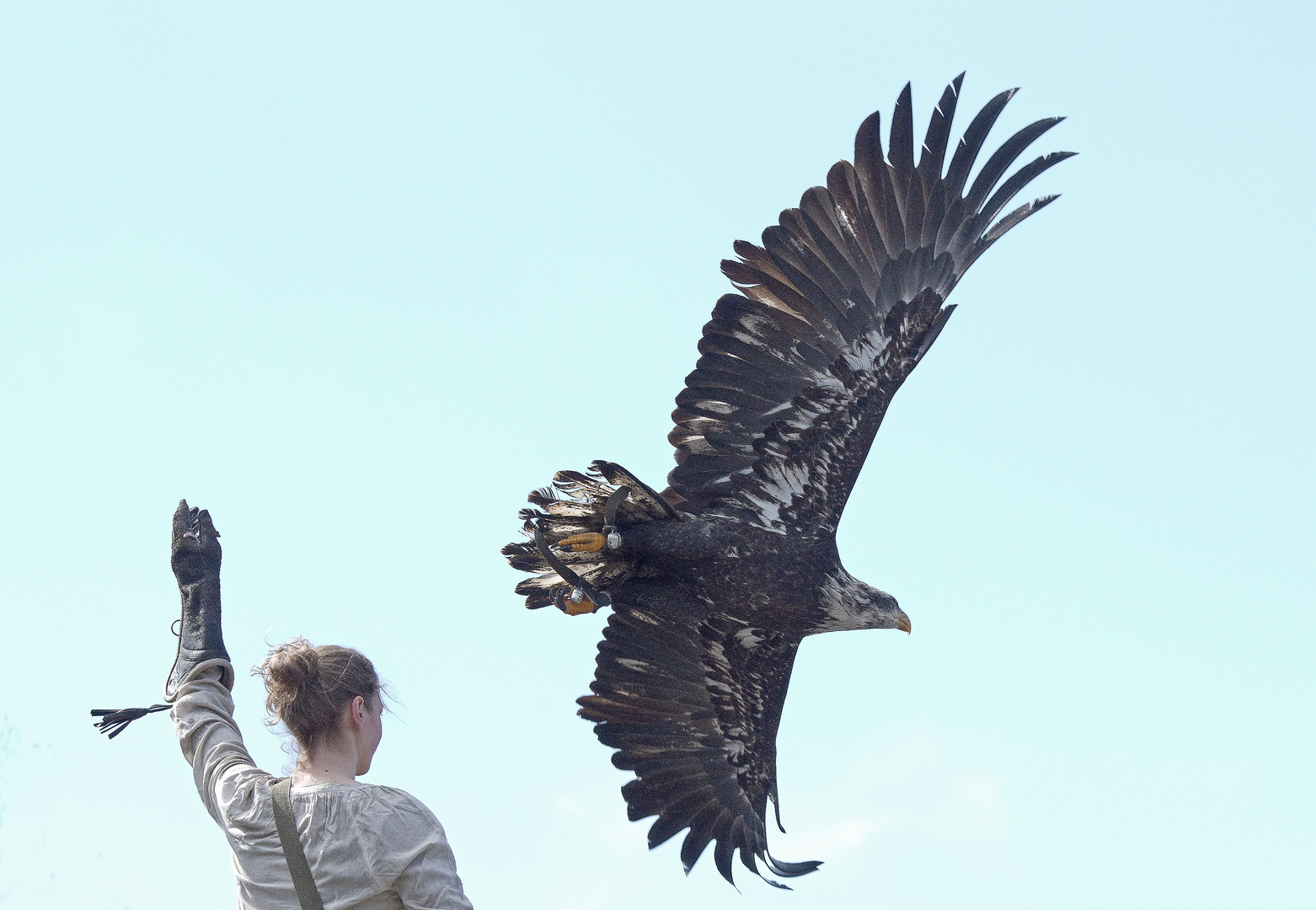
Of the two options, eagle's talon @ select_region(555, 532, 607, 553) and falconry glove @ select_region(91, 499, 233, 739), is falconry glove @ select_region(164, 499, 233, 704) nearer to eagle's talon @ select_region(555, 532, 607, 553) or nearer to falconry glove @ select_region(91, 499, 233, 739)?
falconry glove @ select_region(91, 499, 233, 739)

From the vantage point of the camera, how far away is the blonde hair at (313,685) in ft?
8.04

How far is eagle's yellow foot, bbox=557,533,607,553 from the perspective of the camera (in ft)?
22.1

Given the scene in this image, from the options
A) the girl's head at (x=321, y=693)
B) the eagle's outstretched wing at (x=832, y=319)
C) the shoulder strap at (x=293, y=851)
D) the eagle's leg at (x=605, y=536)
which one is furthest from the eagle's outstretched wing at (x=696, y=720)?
the shoulder strap at (x=293, y=851)

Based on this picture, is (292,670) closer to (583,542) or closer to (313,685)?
(313,685)

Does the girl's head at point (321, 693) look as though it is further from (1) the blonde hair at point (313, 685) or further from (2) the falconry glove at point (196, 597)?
(2) the falconry glove at point (196, 597)

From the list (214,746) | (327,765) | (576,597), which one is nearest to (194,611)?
(214,746)

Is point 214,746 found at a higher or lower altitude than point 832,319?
lower

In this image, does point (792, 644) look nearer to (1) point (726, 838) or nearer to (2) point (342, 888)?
(1) point (726, 838)

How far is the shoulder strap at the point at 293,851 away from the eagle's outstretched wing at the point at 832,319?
4.76 m

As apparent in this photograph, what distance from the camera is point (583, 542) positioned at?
673 cm

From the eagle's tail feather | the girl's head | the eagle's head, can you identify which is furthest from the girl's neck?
the eagle's head

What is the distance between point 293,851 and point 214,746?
0.38 meters

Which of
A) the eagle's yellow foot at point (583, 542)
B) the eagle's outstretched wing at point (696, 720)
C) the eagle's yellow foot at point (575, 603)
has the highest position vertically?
the eagle's yellow foot at point (583, 542)

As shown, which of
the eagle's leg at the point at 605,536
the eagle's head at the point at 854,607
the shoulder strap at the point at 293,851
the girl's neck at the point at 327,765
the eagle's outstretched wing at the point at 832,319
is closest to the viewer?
the shoulder strap at the point at 293,851
